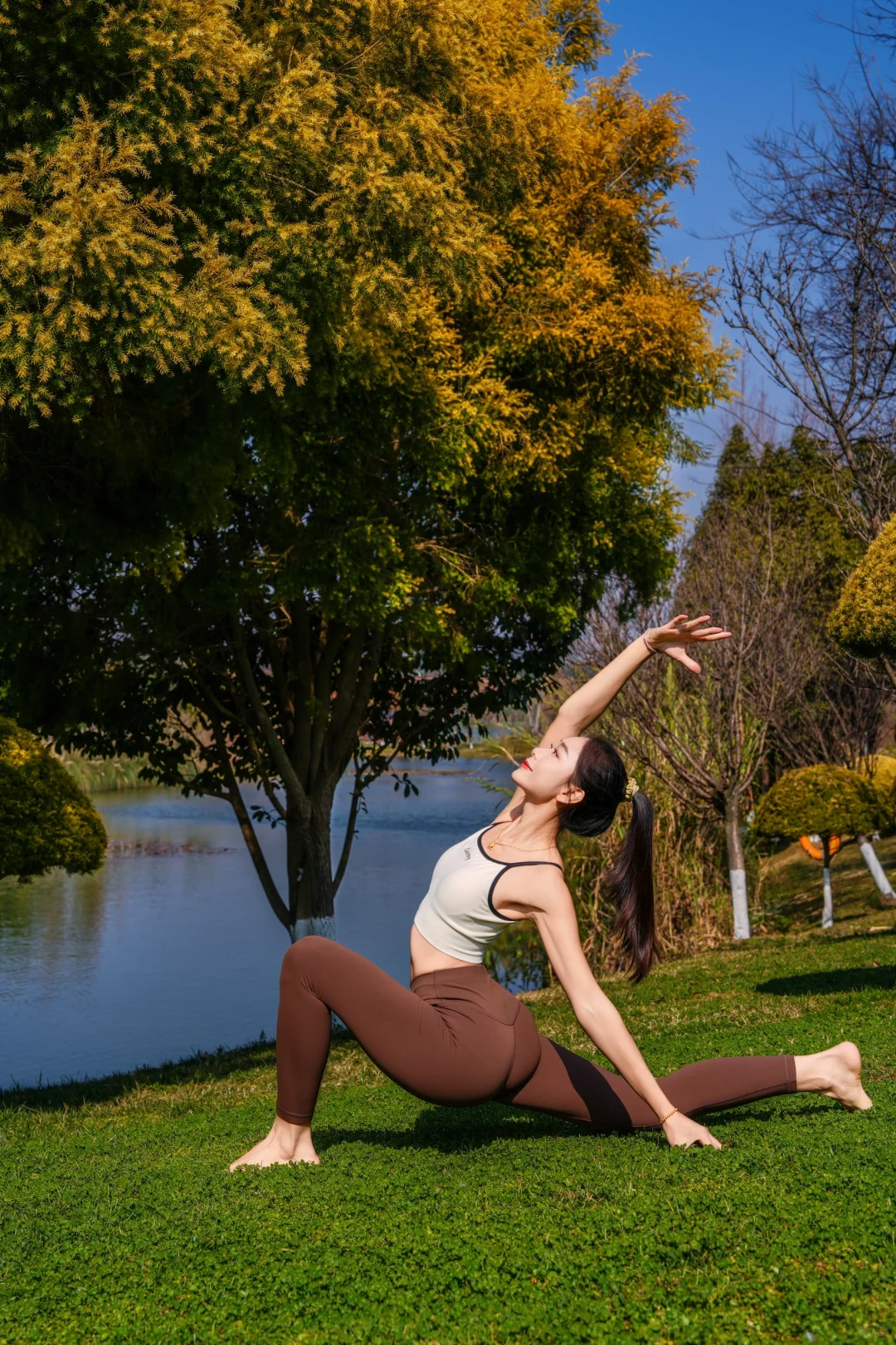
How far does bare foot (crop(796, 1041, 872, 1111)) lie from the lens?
3.81 metres

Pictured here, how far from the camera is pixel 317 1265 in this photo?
9.46 ft

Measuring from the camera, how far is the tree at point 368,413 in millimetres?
6059

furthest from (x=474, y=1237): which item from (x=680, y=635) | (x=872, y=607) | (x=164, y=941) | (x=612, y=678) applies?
(x=164, y=941)

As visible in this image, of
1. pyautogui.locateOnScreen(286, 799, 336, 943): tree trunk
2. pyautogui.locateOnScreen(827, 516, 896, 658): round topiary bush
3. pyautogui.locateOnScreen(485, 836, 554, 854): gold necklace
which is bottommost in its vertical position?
pyautogui.locateOnScreen(286, 799, 336, 943): tree trunk

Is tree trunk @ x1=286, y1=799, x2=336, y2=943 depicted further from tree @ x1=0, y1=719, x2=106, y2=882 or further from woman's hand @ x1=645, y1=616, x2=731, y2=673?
woman's hand @ x1=645, y1=616, x2=731, y2=673

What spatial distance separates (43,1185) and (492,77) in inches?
333

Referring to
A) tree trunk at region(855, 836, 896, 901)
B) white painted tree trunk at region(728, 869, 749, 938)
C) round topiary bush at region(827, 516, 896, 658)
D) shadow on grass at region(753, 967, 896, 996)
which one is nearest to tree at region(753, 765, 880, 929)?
white painted tree trunk at region(728, 869, 749, 938)

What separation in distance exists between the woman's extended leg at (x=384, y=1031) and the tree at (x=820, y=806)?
996 centimetres

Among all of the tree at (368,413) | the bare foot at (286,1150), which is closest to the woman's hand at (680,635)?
the bare foot at (286,1150)

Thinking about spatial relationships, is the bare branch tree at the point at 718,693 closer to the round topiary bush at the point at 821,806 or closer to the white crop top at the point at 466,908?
the round topiary bush at the point at 821,806

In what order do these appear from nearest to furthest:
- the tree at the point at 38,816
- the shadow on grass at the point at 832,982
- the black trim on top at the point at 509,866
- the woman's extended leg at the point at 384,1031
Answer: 1. the woman's extended leg at the point at 384,1031
2. the black trim on top at the point at 509,866
3. the tree at the point at 38,816
4. the shadow on grass at the point at 832,982

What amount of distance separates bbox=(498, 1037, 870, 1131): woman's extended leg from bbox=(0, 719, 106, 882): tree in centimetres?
533

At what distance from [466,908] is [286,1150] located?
3.23ft

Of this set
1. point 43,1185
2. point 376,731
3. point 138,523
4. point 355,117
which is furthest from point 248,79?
point 376,731
